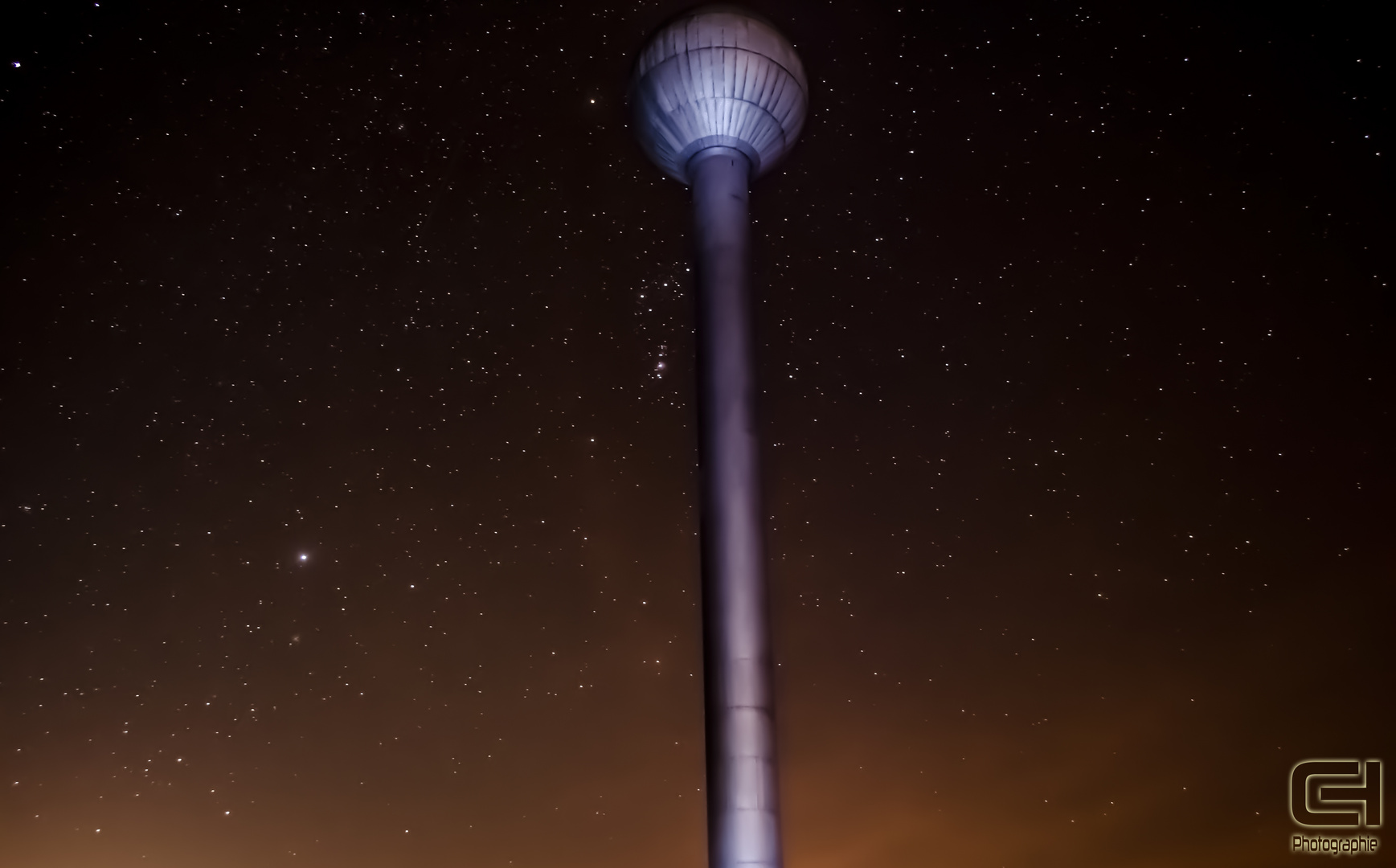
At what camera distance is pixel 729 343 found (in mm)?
20266

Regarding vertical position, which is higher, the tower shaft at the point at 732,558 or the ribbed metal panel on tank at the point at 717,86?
the ribbed metal panel on tank at the point at 717,86

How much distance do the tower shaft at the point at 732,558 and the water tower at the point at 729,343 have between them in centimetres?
2

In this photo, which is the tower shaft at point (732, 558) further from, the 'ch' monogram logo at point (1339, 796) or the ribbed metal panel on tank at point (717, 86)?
the 'ch' monogram logo at point (1339, 796)

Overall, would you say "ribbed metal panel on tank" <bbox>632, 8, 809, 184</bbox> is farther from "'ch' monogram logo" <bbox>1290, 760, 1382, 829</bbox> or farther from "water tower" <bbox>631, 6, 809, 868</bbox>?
"'ch' monogram logo" <bbox>1290, 760, 1382, 829</bbox>

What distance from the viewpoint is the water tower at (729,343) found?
18.0 meters

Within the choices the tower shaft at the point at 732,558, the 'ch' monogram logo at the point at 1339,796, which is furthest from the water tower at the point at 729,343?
the 'ch' monogram logo at the point at 1339,796

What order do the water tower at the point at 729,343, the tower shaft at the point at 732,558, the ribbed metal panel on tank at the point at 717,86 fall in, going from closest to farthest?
the tower shaft at the point at 732,558, the water tower at the point at 729,343, the ribbed metal panel on tank at the point at 717,86

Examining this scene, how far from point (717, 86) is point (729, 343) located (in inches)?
215

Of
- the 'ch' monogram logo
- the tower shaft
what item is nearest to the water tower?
the tower shaft

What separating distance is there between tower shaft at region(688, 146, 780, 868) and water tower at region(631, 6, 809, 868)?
21 mm

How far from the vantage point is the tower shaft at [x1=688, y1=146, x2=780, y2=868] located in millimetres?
17750

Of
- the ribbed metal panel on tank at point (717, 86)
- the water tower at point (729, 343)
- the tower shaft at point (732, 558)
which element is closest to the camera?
the tower shaft at point (732, 558)

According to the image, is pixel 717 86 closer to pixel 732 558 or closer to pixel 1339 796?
pixel 732 558

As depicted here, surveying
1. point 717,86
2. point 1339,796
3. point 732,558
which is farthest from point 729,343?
point 1339,796
